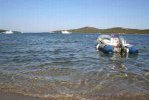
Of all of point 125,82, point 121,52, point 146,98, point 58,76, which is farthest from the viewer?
point 121,52

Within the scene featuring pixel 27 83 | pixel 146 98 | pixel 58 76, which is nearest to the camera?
pixel 146 98

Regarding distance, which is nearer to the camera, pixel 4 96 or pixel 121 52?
pixel 4 96

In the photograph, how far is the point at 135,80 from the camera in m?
13.5

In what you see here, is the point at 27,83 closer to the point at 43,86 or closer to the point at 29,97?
the point at 43,86

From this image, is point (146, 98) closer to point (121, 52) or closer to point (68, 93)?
point (68, 93)

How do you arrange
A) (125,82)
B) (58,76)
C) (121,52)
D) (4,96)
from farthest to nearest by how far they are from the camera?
(121,52) < (58,76) < (125,82) < (4,96)

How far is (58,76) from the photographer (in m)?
14.2

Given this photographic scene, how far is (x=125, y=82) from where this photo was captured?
12.9 metres

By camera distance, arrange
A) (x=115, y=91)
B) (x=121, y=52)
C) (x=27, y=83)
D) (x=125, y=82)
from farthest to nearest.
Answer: (x=121, y=52) < (x=125, y=82) < (x=27, y=83) < (x=115, y=91)

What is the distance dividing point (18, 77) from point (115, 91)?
222 inches

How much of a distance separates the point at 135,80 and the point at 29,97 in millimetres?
6772

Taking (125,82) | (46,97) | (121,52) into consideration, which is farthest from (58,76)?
(121,52)

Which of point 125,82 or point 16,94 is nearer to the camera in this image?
point 16,94

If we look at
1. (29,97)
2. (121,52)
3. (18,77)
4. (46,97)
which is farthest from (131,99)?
(121,52)
